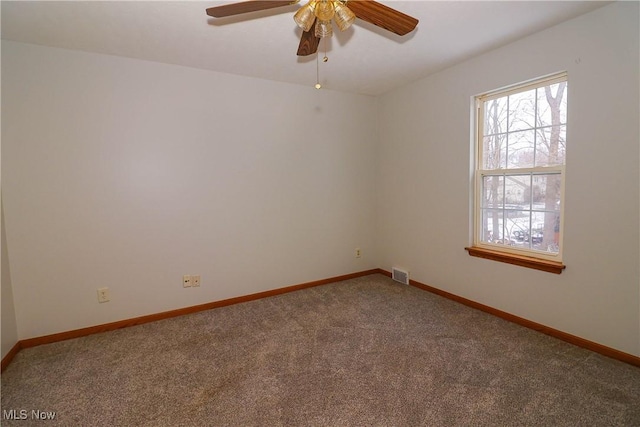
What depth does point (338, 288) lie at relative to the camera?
3633 mm

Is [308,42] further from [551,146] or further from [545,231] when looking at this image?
[545,231]

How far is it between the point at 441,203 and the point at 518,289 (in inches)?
42.2

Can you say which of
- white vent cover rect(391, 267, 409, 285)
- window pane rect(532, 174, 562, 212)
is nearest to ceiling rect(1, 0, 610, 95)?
window pane rect(532, 174, 562, 212)

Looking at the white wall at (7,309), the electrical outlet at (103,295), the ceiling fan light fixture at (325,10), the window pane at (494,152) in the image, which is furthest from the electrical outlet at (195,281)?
the window pane at (494,152)

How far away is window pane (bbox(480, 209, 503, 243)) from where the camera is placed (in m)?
2.88

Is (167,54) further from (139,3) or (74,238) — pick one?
(74,238)

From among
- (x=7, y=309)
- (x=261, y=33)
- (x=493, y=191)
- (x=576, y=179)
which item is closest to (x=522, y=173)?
(x=493, y=191)

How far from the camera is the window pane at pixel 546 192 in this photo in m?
2.42

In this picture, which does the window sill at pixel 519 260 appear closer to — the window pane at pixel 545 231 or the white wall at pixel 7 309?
the window pane at pixel 545 231

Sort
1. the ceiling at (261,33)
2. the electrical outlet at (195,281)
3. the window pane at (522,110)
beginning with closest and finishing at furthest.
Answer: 1. the ceiling at (261,33)
2. the window pane at (522,110)
3. the electrical outlet at (195,281)

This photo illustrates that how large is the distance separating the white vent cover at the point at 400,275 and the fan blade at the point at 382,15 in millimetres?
2729

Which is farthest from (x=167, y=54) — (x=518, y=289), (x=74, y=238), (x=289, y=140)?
(x=518, y=289)

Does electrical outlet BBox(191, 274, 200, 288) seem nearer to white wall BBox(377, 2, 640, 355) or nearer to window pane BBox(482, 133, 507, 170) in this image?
white wall BBox(377, 2, 640, 355)

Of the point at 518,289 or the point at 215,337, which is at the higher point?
the point at 518,289
